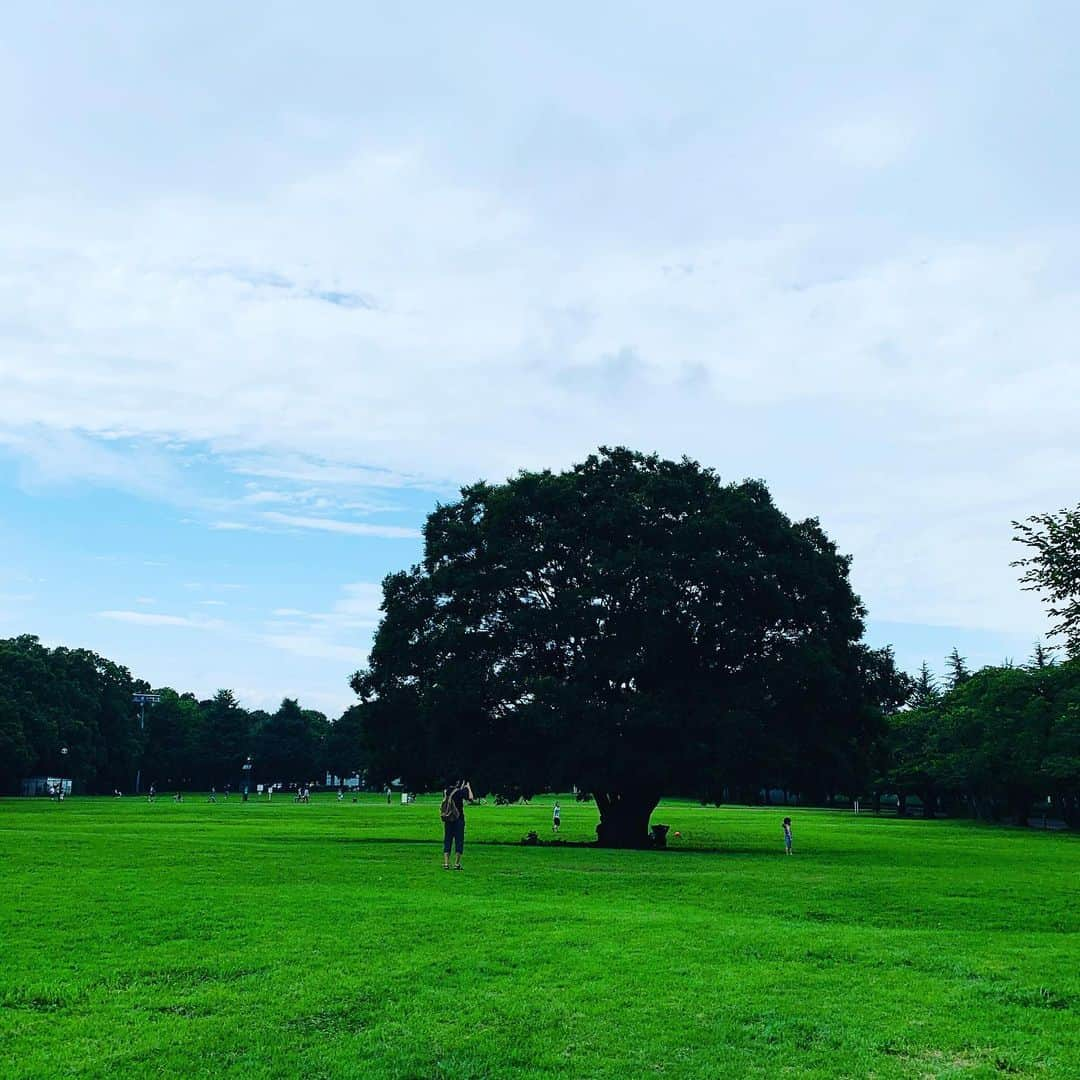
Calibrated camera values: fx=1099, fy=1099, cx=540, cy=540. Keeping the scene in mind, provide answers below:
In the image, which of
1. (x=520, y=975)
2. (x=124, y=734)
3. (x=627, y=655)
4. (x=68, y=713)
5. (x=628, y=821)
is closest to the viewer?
(x=520, y=975)

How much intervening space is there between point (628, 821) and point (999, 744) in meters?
47.3

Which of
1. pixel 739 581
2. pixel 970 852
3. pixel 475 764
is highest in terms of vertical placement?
pixel 739 581

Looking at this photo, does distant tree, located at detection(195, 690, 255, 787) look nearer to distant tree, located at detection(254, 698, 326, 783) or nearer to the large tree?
distant tree, located at detection(254, 698, 326, 783)

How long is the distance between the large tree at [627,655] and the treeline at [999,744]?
20942 mm

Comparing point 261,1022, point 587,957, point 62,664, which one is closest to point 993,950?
point 587,957

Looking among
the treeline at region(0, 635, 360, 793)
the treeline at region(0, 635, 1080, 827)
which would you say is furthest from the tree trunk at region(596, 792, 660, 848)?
the treeline at region(0, 635, 360, 793)

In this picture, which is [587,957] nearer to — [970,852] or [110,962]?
[110,962]

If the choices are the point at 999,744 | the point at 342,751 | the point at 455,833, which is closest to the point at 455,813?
the point at 455,833

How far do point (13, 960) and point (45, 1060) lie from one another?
190 inches

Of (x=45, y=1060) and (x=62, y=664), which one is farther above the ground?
(x=62, y=664)

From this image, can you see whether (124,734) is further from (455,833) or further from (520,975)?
(520,975)

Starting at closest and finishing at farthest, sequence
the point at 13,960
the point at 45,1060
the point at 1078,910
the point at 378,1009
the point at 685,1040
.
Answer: the point at 45,1060
the point at 685,1040
the point at 378,1009
the point at 13,960
the point at 1078,910

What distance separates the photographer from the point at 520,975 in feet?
45.1

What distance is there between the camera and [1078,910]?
76.0ft
